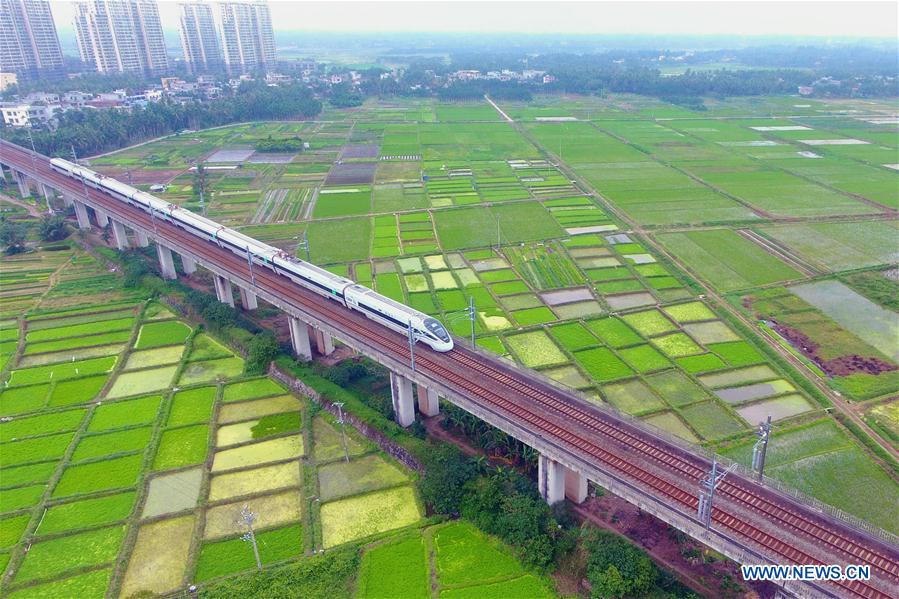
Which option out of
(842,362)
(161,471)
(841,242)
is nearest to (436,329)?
(161,471)

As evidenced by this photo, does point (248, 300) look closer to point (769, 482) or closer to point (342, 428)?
point (342, 428)

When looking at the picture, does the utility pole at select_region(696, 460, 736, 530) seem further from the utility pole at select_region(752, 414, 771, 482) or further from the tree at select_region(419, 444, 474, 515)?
the tree at select_region(419, 444, 474, 515)

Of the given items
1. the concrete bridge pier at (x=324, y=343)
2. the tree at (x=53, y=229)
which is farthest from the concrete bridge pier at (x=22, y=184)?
the concrete bridge pier at (x=324, y=343)

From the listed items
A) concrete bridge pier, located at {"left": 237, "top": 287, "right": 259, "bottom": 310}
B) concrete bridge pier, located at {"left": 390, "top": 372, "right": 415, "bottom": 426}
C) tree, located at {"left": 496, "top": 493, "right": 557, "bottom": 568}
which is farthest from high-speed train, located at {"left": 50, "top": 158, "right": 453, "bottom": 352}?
tree, located at {"left": 496, "top": 493, "right": 557, "bottom": 568}

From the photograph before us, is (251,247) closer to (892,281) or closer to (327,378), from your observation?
(327,378)

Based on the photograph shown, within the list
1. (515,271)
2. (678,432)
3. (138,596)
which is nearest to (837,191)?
(515,271)
